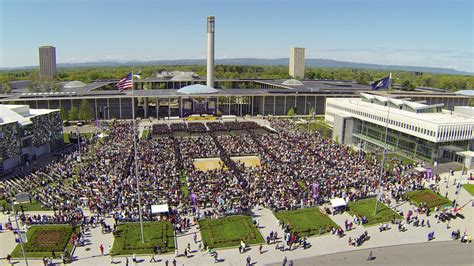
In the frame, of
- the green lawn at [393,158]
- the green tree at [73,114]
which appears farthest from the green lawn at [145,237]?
the green tree at [73,114]

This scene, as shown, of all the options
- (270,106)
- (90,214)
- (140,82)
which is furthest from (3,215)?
(140,82)

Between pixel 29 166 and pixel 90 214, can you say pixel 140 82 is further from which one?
pixel 90 214

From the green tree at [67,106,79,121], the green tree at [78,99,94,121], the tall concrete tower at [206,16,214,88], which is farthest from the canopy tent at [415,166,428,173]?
the tall concrete tower at [206,16,214,88]

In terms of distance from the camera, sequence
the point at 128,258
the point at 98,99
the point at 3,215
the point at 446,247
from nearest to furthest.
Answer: the point at 128,258 < the point at 446,247 < the point at 3,215 < the point at 98,99

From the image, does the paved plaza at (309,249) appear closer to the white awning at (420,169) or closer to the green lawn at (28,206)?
the green lawn at (28,206)

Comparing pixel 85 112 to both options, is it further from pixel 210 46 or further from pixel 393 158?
pixel 393 158
